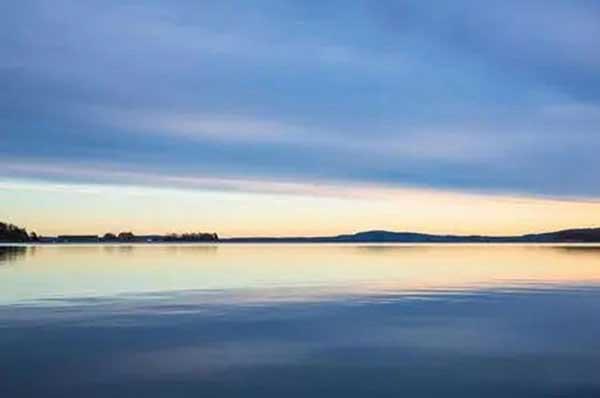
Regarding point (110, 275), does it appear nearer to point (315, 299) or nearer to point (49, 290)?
point (49, 290)

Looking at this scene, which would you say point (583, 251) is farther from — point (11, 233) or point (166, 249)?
point (11, 233)

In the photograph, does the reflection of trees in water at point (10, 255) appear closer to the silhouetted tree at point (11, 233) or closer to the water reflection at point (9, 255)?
the water reflection at point (9, 255)

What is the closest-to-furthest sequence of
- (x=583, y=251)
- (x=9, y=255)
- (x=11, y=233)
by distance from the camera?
1. (x=9, y=255)
2. (x=583, y=251)
3. (x=11, y=233)

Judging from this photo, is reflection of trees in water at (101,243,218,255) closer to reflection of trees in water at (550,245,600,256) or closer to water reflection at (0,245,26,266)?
water reflection at (0,245,26,266)

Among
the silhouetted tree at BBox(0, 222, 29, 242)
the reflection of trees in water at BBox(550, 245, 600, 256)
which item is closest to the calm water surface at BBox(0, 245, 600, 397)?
the reflection of trees in water at BBox(550, 245, 600, 256)

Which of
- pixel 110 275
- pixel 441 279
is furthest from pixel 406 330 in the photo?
pixel 110 275

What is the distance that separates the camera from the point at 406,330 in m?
19.3

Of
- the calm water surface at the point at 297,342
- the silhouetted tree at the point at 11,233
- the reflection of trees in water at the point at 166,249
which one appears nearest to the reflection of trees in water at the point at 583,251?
the reflection of trees in water at the point at 166,249

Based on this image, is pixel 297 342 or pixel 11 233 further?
pixel 11 233

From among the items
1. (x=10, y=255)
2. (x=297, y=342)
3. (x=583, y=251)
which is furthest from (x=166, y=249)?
(x=297, y=342)

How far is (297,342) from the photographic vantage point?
56.5 feet

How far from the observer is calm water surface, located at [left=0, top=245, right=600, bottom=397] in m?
12.2

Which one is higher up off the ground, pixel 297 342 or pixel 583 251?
pixel 583 251

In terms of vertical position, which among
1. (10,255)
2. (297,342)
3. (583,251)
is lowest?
(297,342)
